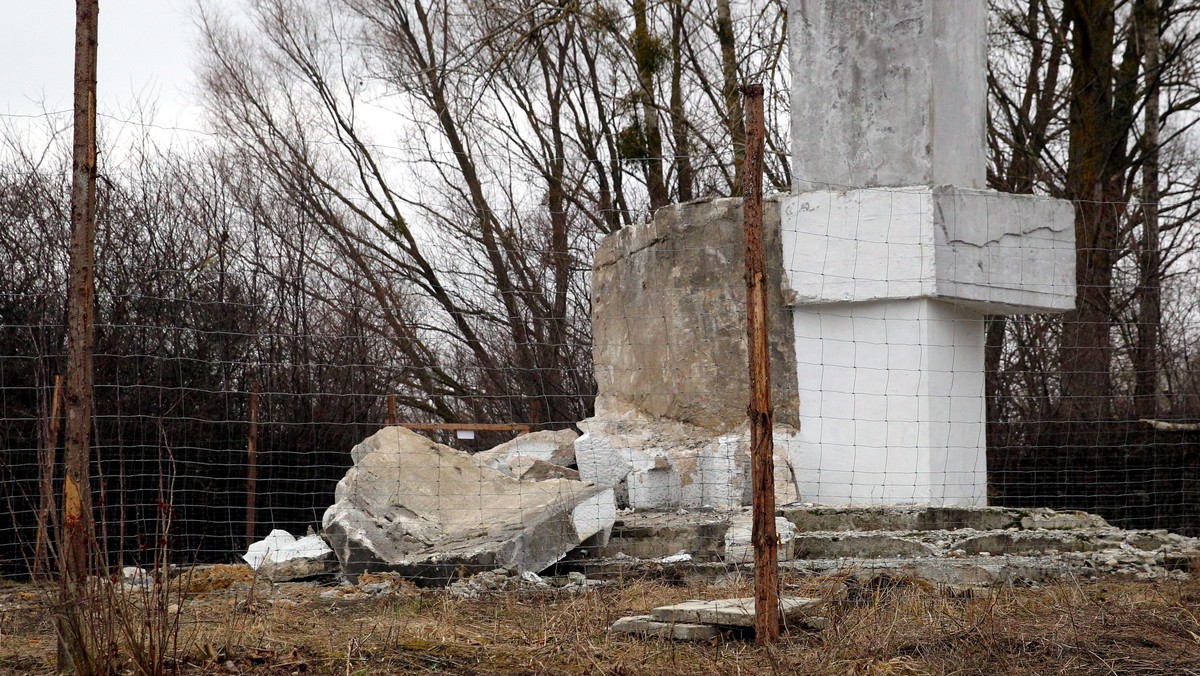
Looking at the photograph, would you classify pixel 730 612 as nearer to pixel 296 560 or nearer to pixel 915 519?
pixel 915 519

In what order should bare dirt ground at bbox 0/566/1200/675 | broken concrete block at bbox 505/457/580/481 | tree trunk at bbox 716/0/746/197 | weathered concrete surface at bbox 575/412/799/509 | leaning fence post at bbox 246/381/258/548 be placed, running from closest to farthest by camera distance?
bare dirt ground at bbox 0/566/1200/675, weathered concrete surface at bbox 575/412/799/509, broken concrete block at bbox 505/457/580/481, leaning fence post at bbox 246/381/258/548, tree trunk at bbox 716/0/746/197

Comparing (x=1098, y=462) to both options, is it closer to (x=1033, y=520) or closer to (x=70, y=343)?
(x=1033, y=520)

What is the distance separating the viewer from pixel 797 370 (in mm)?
7395

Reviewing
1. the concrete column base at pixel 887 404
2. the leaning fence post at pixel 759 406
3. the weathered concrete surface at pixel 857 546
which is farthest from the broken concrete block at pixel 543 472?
the leaning fence post at pixel 759 406

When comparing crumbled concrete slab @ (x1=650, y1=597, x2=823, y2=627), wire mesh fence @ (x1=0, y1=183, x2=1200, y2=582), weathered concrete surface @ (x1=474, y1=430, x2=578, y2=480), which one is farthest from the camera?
weathered concrete surface @ (x1=474, y1=430, x2=578, y2=480)

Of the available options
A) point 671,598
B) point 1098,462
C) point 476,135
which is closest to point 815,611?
point 671,598

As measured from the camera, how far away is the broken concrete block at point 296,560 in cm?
696

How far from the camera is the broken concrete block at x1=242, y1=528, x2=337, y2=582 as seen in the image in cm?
696

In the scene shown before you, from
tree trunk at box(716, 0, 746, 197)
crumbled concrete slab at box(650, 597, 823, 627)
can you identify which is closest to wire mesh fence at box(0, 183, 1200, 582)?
crumbled concrete slab at box(650, 597, 823, 627)

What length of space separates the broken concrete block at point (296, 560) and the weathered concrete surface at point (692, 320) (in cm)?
220

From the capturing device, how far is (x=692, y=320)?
7.59 meters

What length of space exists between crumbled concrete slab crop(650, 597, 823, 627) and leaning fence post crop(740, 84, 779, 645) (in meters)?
0.18

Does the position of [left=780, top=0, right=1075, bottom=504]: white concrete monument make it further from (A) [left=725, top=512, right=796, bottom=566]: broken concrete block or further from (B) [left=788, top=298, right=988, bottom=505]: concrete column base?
(A) [left=725, top=512, right=796, bottom=566]: broken concrete block

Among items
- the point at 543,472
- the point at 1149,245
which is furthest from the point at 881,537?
the point at 1149,245
